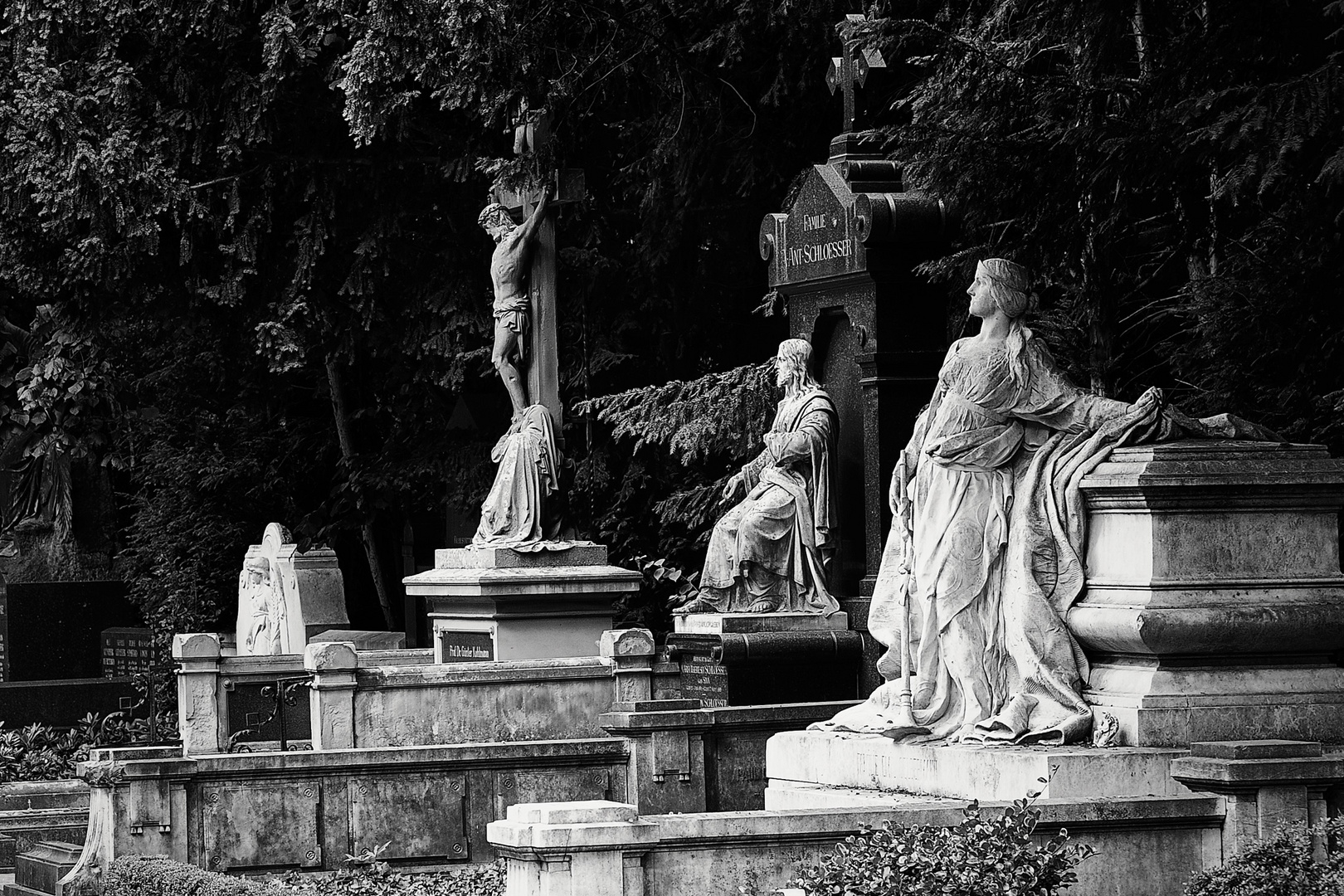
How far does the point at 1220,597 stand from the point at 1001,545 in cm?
111

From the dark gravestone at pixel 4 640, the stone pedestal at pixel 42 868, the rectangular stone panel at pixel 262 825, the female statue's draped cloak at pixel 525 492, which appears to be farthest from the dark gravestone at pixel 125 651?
the rectangular stone panel at pixel 262 825

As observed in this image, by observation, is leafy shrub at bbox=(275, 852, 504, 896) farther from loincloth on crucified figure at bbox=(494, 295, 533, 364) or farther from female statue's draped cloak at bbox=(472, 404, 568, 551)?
loincloth on crucified figure at bbox=(494, 295, 533, 364)

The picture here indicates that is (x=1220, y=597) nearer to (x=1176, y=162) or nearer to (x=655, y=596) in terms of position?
(x=1176, y=162)

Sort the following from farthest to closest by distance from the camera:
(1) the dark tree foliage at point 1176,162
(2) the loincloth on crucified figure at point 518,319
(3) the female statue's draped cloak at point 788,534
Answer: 1. (2) the loincloth on crucified figure at point 518,319
2. (3) the female statue's draped cloak at point 788,534
3. (1) the dark tree foliage at point 1176,162

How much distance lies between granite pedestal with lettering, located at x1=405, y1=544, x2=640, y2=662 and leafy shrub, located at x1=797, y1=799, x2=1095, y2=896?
41.0ft

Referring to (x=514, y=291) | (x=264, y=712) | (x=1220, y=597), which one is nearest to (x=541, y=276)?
(x=514, y=291)

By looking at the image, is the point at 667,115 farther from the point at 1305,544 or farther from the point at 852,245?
the point at 1305,544

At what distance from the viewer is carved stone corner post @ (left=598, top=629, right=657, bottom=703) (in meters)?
18.0

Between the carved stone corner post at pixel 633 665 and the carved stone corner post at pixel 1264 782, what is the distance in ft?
30.6

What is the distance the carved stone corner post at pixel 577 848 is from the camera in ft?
26.7

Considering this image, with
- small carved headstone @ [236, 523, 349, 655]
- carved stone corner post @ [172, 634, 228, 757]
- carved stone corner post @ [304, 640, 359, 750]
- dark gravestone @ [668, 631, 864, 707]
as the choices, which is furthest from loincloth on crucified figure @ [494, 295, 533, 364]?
dark gravestone @ [668, 631, 864, 707]

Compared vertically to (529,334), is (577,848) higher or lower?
lower

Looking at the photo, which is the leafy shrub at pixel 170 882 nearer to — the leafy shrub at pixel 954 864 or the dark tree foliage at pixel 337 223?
the leafy shrub at pixel 954 864

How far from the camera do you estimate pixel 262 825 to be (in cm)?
1381
